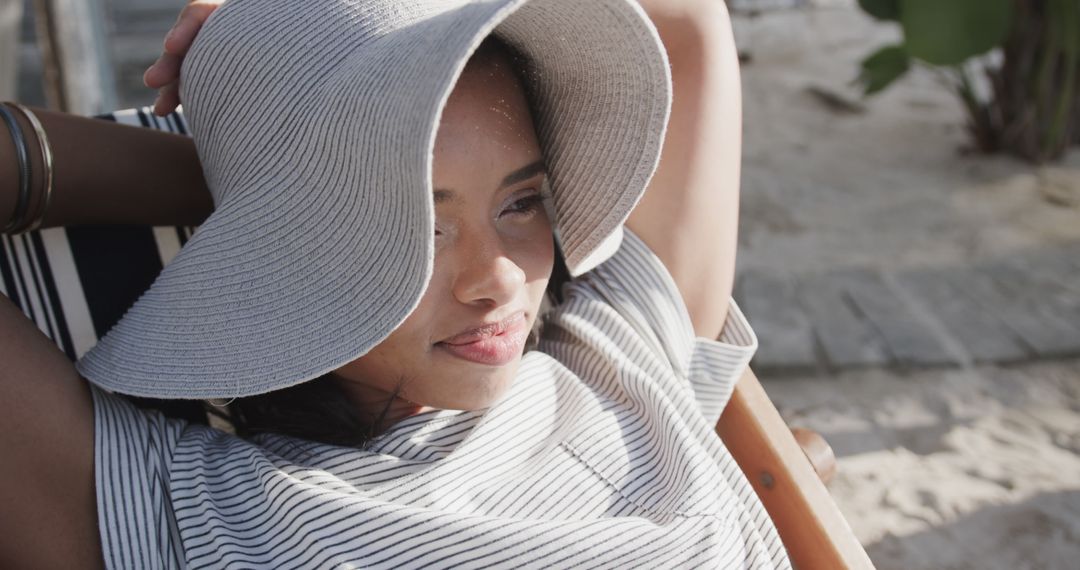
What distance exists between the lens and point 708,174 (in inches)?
65.7

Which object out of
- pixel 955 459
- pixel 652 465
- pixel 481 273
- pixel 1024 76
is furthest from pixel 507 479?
pixel 1024 76

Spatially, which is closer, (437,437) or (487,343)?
(487,343)

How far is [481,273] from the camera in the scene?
1.23 metres

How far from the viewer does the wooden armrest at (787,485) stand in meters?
1.50

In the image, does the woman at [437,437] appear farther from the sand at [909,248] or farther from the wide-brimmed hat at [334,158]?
the sand at [909,248]

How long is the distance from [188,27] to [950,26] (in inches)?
137

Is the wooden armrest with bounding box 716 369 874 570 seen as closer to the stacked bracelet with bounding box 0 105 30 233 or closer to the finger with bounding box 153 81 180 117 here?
the finger with bounding box 153 81 180 117

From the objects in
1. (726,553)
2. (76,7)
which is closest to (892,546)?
(726,553)

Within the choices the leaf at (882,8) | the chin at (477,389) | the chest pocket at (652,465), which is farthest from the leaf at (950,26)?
the chin at (477,389)

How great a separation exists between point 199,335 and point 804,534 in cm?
91

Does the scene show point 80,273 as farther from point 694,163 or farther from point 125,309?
point 694,163

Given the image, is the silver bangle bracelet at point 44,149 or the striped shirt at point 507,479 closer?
the striped shirt at point 507,479

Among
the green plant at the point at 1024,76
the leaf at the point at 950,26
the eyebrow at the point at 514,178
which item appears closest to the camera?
the eyebrow at the point at 514,178

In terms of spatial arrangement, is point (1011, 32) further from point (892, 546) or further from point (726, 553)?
point (726, 553)
